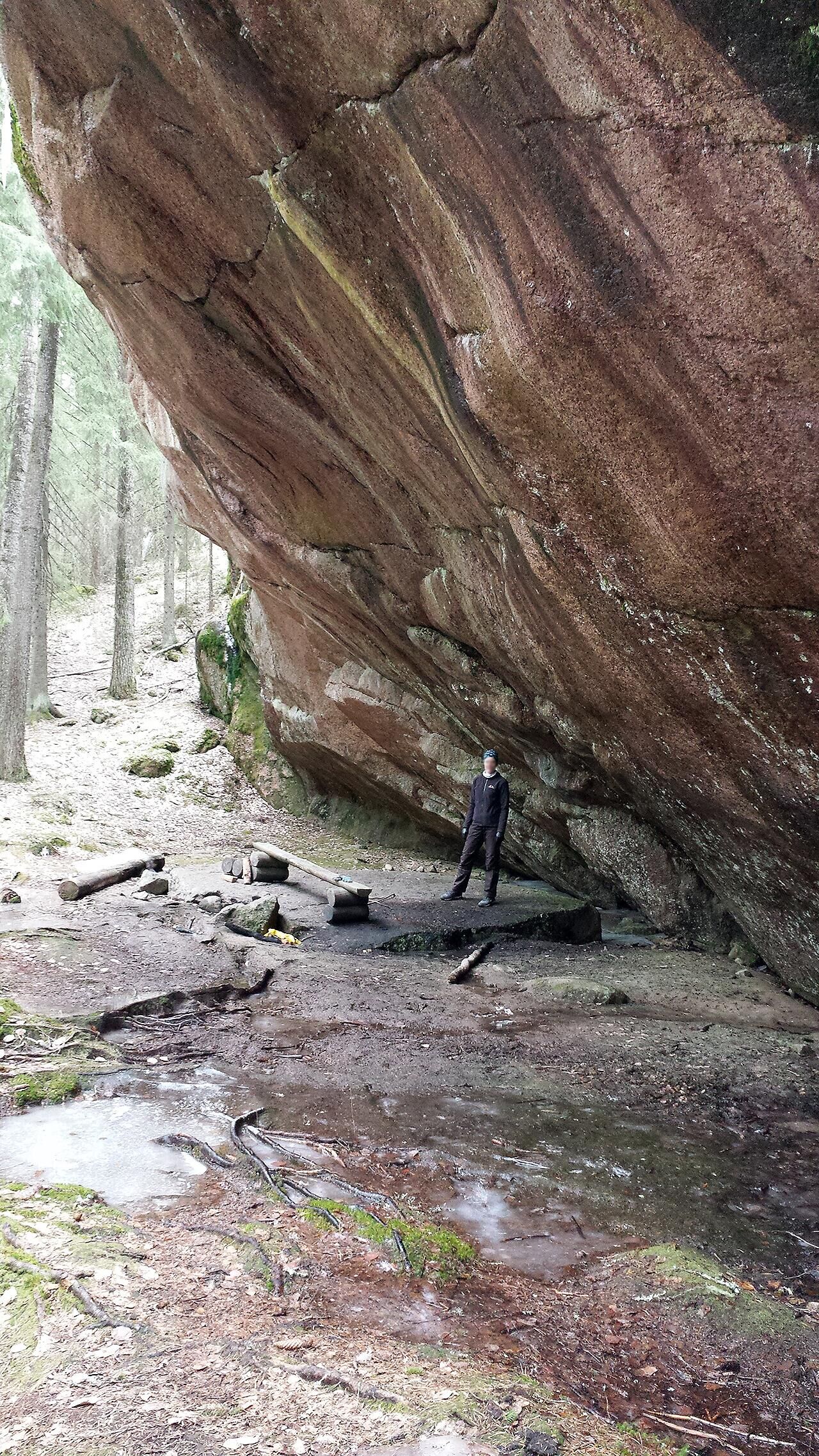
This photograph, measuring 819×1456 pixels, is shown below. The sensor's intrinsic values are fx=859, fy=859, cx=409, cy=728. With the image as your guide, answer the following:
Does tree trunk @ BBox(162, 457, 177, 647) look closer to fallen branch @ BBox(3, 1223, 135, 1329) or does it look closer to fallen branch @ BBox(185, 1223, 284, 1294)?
fallen branch @ BBox(185, 1223, 284, 1294)


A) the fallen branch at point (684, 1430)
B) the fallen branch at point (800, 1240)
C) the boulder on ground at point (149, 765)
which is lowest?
the fallen branch at point (800, 1240)

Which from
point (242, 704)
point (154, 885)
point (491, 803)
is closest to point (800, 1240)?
point (491, 803)

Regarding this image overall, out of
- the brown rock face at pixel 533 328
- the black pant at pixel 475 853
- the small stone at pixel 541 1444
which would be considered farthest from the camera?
the black pant at pixel 475 853

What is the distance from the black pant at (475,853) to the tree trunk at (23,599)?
8.35 meters

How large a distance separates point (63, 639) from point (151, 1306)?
27.8 m

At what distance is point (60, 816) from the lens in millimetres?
13406

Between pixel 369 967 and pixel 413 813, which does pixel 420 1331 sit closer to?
pixel 369 967

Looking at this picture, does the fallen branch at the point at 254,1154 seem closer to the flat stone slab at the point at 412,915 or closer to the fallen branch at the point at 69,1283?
the fallen branch at the point at 69,1283

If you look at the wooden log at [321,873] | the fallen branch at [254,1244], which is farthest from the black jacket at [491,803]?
the fallen branch at [254,1244]

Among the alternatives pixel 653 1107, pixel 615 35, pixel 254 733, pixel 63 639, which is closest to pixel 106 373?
pixel 254 733

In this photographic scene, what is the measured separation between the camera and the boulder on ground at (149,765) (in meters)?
17.3

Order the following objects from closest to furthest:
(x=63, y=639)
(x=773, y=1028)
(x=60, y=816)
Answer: (x=773, y=1028)
(x=60, y=816)
(x=63, y=639)

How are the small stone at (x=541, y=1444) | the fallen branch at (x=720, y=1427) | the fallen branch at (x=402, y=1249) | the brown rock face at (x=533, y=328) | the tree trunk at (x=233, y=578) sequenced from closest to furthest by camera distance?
the small stone at (x=541, y=1444) < the fallen branch at (x=720, y=1427) < the fallen branch at (x=402, y=1249) < the brown rock face at (x=533, y=328) < the tree trunk at (x=233, y=578)

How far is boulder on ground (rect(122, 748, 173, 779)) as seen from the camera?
17.3 m
